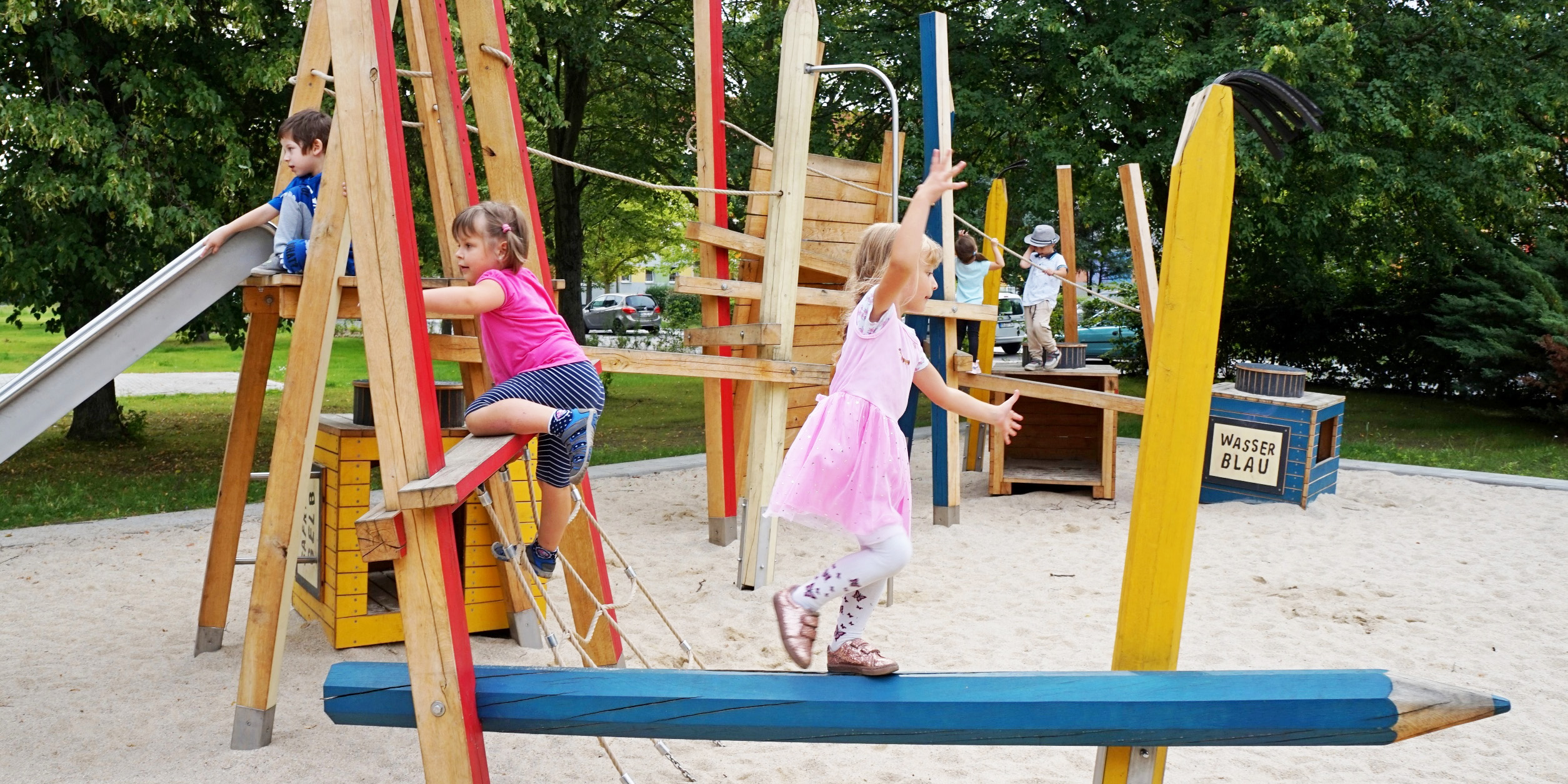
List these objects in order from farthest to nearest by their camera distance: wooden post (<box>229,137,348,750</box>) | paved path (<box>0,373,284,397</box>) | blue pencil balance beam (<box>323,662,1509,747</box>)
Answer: paved path (<box>0,373,284,397</box>) → wooden post (<box>229,137,348,750</box>) → blue pencil balance beam (<box>323,662,1509,747</box>)

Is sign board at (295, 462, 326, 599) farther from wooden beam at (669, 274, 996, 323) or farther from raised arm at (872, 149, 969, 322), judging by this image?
raised arm at (872, 149, 969, 322)

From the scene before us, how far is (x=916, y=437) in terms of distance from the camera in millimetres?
12062

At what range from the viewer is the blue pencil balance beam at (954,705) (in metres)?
2.31

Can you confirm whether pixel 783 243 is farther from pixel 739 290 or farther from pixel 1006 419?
pixel 1006 419

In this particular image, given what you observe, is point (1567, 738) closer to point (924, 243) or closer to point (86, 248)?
point (924, 243)

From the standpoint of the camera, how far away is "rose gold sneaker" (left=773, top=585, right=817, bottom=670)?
2.90 m

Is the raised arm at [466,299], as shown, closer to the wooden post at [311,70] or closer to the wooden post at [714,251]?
the wooden post at [311,70]

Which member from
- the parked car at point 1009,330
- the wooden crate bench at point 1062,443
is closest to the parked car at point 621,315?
the parked car at point 1009,330

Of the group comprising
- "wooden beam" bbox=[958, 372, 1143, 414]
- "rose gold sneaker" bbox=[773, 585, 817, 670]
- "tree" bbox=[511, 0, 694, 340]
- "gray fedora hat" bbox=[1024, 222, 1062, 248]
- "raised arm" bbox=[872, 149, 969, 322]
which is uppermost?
"tree" bbox=[511, 0, 694, 340]

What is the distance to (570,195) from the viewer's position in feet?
48.0

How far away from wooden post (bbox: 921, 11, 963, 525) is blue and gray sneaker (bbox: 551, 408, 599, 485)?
12.1ft

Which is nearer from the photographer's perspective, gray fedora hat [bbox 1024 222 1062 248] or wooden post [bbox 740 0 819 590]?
wooden post [bbox 740 0 819 590]

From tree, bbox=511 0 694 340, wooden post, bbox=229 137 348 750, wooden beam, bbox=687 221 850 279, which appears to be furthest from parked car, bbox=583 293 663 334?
wooden post, bbox=229 137 348 750

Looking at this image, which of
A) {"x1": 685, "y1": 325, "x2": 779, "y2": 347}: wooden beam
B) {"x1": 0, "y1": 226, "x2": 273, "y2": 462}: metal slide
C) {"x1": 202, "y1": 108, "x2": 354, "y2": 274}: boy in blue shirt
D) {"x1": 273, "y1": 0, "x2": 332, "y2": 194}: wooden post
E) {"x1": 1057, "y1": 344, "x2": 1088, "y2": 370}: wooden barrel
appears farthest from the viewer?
{"x1": 1057, "y1": 344, "x2": 1088, "y2": 370}: wooden barrel
